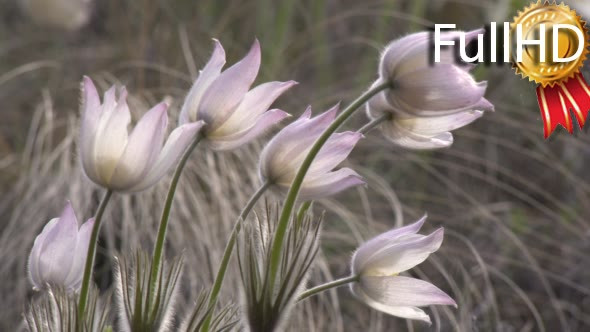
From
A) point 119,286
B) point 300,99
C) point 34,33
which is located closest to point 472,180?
point 300,99

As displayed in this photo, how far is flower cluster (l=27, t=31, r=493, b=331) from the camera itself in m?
0.38

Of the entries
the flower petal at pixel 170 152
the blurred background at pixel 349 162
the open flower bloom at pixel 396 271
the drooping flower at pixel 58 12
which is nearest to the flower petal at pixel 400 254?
the open flower bloom at pixel 396 271

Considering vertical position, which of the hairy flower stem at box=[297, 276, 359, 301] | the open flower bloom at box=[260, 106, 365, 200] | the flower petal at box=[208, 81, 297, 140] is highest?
the flower petal at box=[208, 81, 297, 140]

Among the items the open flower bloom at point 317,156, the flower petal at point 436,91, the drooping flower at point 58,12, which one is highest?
the flower petal at point 436,91

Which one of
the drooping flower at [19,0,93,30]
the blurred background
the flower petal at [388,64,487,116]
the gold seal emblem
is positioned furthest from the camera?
the drooping flower at [19,0,93,30]

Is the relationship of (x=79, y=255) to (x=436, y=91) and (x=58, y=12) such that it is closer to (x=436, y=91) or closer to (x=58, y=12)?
(x=436, y=91)

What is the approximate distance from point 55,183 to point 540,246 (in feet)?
2.75

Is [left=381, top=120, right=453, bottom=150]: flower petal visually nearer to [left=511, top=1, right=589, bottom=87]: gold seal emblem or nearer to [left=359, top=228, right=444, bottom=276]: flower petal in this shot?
[left=359, top=228, right=444, bottom=276]: flower petal

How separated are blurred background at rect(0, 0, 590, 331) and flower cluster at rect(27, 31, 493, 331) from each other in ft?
1.49

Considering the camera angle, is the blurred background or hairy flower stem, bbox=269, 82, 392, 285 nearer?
hairy flower stem, bbox=269, 82, 392, 285

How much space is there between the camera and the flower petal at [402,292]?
398 mm

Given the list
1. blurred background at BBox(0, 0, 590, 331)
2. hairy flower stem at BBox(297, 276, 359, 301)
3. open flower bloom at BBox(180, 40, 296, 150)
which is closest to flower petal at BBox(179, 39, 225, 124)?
open flower bloom at BBox(180, 40, 296, 150)

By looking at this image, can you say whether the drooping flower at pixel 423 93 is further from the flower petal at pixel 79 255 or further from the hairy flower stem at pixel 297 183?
the flower petal at pixel 79 255

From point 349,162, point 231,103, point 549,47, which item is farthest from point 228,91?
point 349,162
